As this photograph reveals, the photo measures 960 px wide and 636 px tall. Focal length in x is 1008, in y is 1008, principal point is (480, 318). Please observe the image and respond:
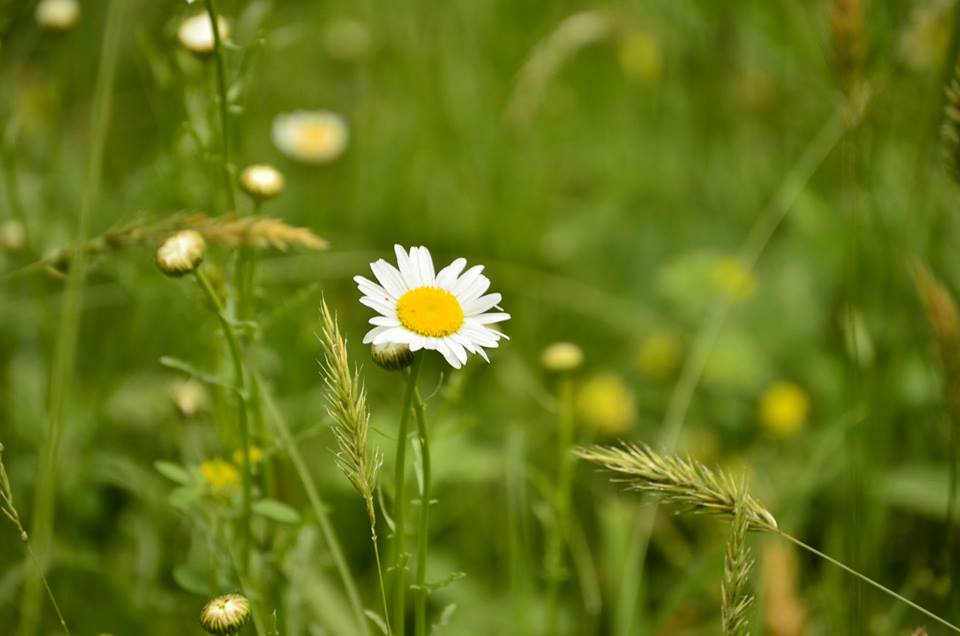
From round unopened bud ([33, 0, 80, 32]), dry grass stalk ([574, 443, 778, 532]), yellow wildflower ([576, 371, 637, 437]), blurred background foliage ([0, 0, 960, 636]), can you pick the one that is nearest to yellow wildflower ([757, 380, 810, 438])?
blurred background foliage ([0, 0, 960, 636])

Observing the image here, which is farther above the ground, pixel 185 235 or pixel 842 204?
pixel 185 235

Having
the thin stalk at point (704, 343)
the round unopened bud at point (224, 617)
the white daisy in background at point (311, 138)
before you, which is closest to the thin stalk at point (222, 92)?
the round unopened bud at point (224, 617)

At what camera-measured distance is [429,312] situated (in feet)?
3.60

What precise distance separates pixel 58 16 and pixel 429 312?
129 cm

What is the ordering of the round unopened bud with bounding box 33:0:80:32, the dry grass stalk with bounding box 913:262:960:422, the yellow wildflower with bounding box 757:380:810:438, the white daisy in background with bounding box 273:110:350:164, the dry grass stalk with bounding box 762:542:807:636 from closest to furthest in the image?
the dry grass stalk with bounding box 913:262:960:422 → the dry grass stalk with bounding box 762:542:807:636 → the round unopened bud with bounding box 33:0:80:32 → the yellow wildflower with bounding box 757:380:810:438 → the white daisy in background with bounding box 273:110:350:164

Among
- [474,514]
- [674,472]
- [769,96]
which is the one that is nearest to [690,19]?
[769,96]

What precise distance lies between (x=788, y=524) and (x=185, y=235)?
47.7 inches

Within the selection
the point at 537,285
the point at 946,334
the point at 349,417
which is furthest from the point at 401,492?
the point at 537,285

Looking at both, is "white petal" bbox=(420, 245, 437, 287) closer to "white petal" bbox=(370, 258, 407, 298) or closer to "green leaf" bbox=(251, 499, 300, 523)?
"white petal" bbox=(370, 258, 407, 298)

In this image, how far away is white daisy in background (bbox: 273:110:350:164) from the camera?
2.59 metres

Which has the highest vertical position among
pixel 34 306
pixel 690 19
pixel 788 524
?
pixel 690 19

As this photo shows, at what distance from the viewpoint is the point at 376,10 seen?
350cm

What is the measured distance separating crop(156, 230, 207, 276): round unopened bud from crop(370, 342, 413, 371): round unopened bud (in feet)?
0.77

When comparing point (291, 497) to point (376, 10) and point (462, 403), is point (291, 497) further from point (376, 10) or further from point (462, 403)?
point (376, 10)
